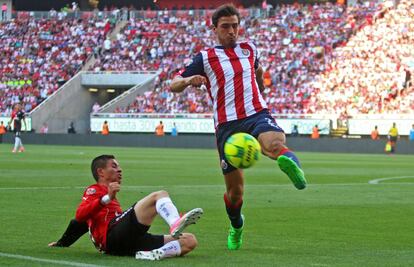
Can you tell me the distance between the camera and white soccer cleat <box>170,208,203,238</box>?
8.98 metres

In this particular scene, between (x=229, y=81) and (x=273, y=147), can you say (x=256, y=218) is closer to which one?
(x=229, y=81)

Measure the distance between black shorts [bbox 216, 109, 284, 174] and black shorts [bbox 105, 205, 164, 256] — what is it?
1315mm

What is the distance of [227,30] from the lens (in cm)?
1098

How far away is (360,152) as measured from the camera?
2188 inches

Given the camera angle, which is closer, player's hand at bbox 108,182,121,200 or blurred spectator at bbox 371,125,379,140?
player's hand at bbox 108,182,121,200

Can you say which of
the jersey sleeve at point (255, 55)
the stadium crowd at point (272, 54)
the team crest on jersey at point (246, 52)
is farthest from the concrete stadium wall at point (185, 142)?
the team crest on jersey at point (246, 52)

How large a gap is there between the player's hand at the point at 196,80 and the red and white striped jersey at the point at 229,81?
0.65 m

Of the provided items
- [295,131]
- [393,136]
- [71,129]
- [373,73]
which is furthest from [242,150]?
[71,129]

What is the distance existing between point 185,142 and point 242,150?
52.1 m

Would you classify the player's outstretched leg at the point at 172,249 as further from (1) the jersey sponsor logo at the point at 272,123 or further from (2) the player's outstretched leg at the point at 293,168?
(1) the jersey sponsor logo at the point at 272,123

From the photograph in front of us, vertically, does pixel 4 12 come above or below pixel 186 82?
below

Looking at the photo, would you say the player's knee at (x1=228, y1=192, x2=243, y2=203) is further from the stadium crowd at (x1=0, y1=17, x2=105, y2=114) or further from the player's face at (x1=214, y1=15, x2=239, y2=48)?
the stadium crowd at (x1=0, y1=17, x2=105, y2=114)

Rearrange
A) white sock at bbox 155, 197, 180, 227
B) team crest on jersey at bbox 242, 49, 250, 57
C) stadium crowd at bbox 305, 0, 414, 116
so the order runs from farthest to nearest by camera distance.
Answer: stadium crowd at bbox 305, 0, 414, 116
team crest on jersey at bbox 242, 49, 250, 57
white sock at bbox 155, 197, 180, 227

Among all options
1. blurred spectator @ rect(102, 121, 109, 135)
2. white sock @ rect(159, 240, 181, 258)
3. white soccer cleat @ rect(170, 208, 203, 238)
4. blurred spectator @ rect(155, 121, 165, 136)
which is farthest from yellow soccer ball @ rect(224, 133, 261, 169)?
blurred spectator @ rect(102, 121, 109, 135)
